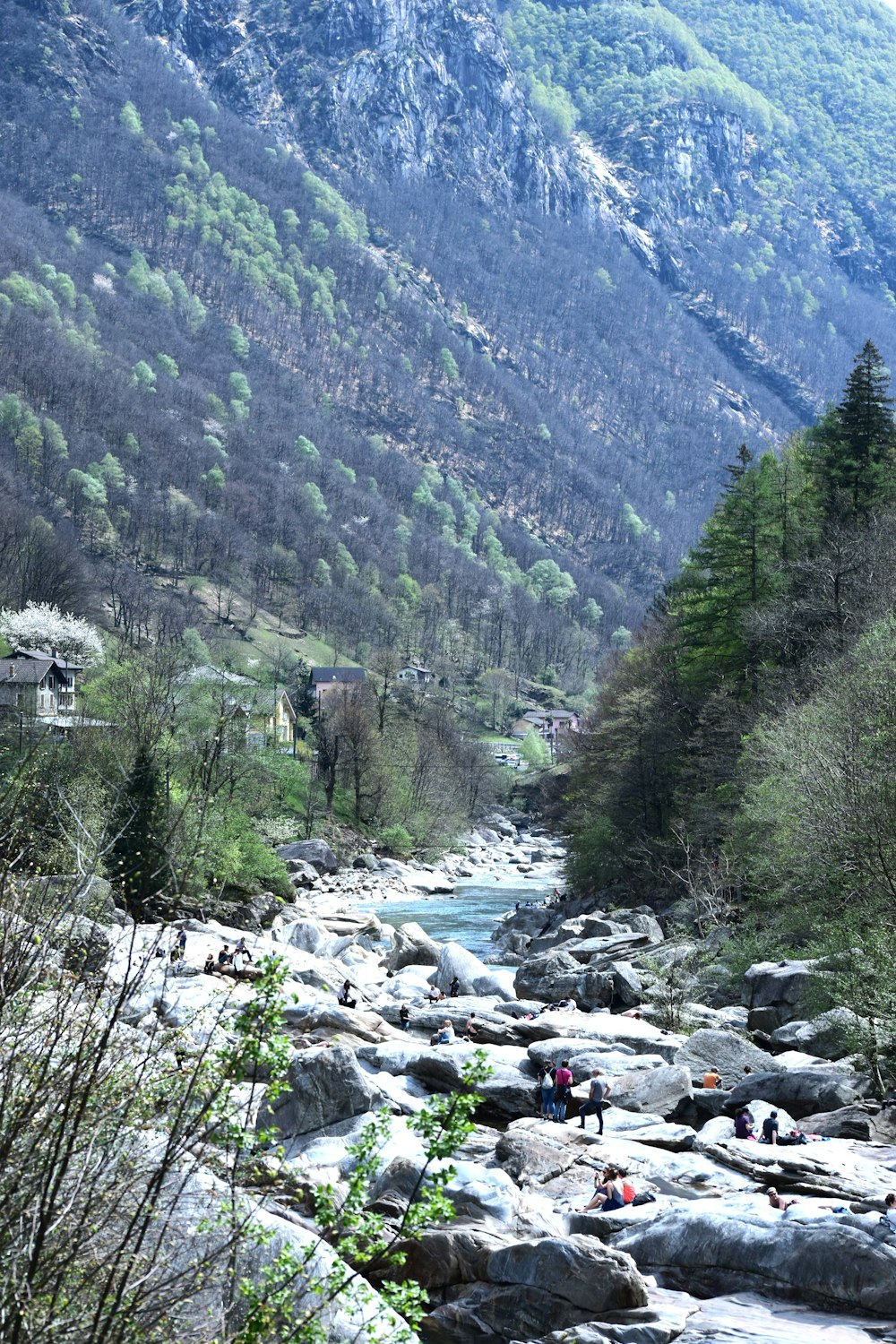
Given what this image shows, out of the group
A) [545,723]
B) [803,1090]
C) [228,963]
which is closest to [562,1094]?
[803,1090]

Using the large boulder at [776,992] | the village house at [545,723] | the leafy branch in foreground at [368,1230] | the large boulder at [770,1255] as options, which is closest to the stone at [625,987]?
the large boulder at [776,992]

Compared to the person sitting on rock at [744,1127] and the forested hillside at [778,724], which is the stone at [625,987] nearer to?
the forested hillside at [778,724]

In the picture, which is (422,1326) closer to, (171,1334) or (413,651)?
(171,1334)

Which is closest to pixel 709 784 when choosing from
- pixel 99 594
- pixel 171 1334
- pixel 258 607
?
pixel 171 1334

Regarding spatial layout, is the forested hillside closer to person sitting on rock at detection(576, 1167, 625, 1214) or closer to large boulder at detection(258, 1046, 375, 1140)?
person sitting on rock at detection(576, 1167, 625, 1214)

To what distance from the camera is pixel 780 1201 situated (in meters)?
19.5

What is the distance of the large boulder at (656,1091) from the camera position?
2722cm

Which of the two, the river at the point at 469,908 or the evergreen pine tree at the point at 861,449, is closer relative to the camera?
the evergreen pine tree at the point at 861,449

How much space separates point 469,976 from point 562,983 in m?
3.90

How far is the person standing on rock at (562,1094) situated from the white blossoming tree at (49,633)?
7342 centimetres

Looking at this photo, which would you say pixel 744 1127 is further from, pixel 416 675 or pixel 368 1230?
pixel 416 675

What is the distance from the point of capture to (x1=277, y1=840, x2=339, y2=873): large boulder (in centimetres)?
8050

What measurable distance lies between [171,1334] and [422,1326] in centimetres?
982

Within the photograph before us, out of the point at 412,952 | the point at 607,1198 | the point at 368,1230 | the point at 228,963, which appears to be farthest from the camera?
the point at 412,952
